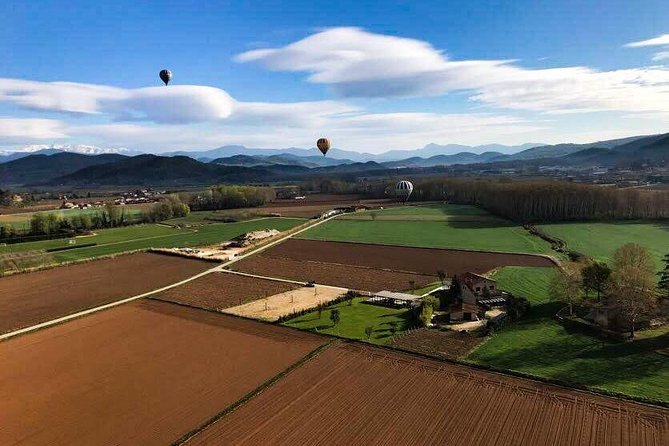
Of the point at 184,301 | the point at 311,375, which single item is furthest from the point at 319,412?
the point at 184,301

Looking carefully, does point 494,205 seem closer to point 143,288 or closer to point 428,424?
point 143,288

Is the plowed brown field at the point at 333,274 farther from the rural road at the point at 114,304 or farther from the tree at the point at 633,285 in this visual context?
the tree at the point at 633,285

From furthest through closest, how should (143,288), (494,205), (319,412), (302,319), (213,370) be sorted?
(494,205), (143,288), (302,319), (213,370), (319,412)

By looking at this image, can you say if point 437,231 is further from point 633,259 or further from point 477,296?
point 633,259

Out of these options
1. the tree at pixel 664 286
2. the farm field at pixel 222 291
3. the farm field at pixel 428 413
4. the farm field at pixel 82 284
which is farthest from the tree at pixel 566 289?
the farm field at pixel 82 284

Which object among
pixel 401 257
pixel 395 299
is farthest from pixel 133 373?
pixel 401 257
